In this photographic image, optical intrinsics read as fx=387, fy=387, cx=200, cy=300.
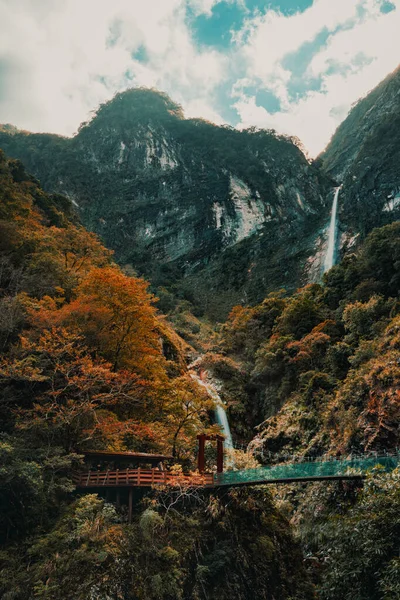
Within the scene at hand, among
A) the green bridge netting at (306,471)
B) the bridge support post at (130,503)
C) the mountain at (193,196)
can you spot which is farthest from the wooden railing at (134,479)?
the mountain at (193,196)

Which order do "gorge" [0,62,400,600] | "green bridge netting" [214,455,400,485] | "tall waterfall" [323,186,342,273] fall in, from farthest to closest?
"tall waterfall" [323,186,342,273], "green bridge netting" [214,455,400,485], "gorge" [0,62,400,600]

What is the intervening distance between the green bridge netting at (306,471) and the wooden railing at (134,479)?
1.14 metres

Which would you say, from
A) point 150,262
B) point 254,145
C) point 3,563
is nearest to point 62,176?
point 150,262

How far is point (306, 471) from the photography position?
544 inches

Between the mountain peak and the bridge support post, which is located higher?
the mountain peak

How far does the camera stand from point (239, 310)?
4431 centimetres

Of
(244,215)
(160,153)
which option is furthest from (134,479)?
(160,153)

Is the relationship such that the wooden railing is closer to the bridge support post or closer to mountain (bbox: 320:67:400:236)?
the bridge support post

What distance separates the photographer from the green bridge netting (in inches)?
500

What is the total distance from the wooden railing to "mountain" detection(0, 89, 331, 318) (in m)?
48.9

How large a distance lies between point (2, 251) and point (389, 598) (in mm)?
24059

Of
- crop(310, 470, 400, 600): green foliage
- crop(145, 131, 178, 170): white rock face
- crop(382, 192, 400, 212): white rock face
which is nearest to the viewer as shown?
crop(310, 470, 400, 600): green foliage

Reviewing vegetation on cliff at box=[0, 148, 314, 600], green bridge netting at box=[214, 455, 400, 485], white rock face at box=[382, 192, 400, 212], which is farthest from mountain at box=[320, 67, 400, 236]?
green bridge netting at box=[214, 455, 400, 485]

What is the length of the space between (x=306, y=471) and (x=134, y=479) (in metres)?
6.14
